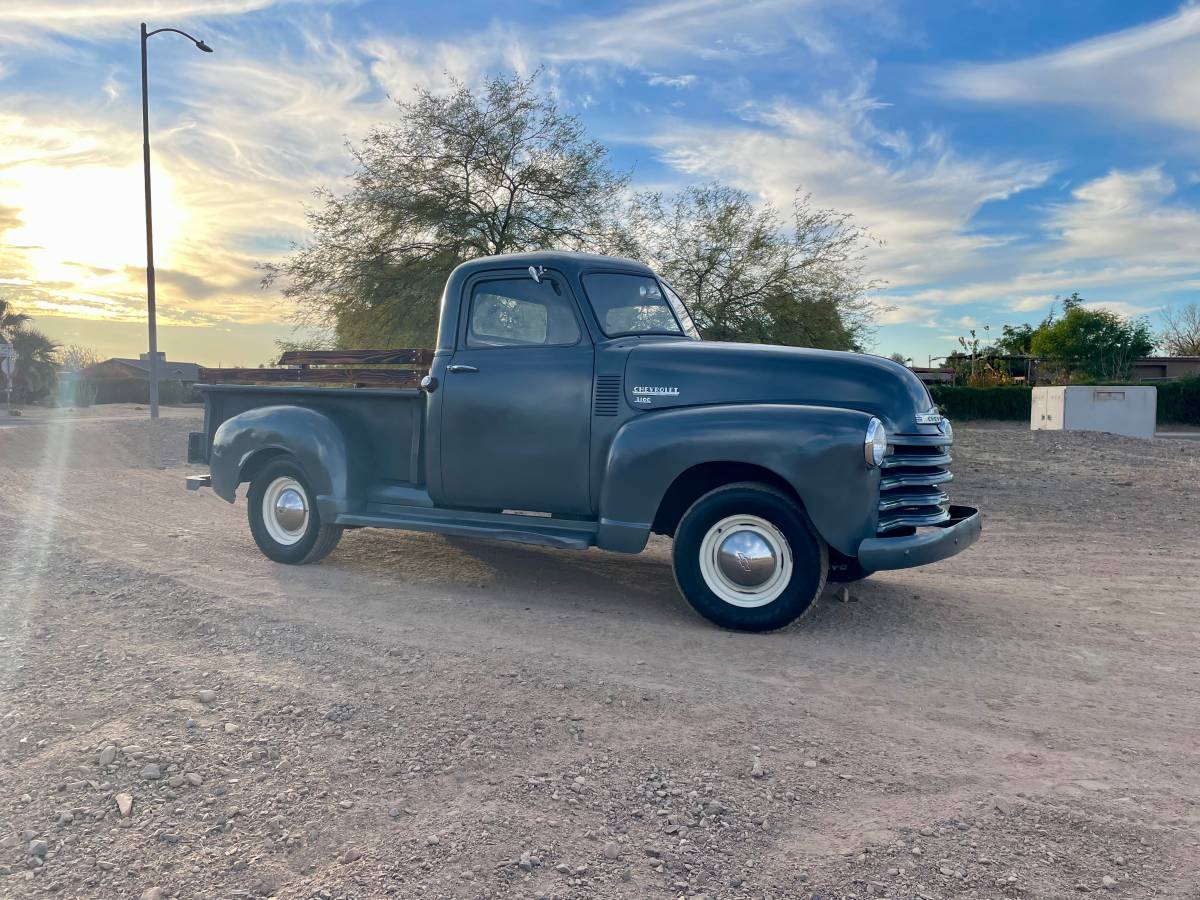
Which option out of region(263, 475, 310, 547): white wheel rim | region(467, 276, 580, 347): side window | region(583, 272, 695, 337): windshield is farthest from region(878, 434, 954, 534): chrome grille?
region(263, 475, 310, 547): white wheel rim

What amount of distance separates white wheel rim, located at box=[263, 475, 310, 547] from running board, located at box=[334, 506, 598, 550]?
51 cm

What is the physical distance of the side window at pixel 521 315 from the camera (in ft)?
19.4

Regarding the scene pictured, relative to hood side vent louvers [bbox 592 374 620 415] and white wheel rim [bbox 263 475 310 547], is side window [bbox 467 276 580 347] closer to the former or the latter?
hood side vent louvers [bbox 592 374 620 415]

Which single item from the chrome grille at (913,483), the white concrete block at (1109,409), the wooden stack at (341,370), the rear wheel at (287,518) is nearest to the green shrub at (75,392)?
the wooden stack at (341,370)

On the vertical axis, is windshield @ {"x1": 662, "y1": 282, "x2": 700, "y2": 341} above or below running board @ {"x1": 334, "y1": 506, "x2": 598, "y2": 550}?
above

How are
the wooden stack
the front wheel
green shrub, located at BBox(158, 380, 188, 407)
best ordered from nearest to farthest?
1. the front wheel
2. the wooden stack
3. green shrub, located at BBox(158, 380, 188, 407)

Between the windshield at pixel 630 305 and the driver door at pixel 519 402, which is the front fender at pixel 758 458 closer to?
the driver door at pixel 519 402

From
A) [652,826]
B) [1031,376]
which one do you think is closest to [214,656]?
[652,826]

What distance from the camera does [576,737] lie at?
3586 millimetres

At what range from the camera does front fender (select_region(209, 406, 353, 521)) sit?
6.54 meters

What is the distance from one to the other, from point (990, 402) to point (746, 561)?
1168 inches

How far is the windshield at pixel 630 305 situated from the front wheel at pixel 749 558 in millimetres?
1435

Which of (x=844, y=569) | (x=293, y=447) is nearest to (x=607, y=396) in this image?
(x=844, y=569)

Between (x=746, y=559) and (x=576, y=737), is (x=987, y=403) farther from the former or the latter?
(x=576, y=737)
